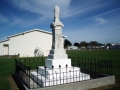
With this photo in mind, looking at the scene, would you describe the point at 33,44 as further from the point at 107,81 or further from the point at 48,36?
the point at 107,81

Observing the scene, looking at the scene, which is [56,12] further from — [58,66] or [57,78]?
[57,78]

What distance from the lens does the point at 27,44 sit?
2784 centimetres

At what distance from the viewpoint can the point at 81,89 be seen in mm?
6609

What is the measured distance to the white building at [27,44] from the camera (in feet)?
89.4

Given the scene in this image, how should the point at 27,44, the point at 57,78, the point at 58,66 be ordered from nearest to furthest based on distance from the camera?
1. the point at 57,78
2. the point at 58,66
3. the point at 27,44

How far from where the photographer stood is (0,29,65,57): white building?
27.2 metres

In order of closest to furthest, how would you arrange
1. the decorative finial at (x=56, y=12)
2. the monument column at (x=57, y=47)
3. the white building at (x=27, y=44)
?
the monument column at (x=57, y=47), the decorative finial at (x=56, y=12), the white building at (x=27, y=44)

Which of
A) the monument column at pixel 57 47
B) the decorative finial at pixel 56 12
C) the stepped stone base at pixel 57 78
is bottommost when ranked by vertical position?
the stepped stone base at pixel 57 78

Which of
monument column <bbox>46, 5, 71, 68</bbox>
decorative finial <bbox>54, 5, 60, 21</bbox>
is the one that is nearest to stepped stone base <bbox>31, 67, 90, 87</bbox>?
monument column <bbox>46, 5, 71, 68</bbox>

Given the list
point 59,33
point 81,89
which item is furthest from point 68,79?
point 59,33

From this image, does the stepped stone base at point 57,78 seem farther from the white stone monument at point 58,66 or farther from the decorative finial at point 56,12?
the decorative finial at point 56,12

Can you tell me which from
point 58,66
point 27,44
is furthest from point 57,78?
point 27,44

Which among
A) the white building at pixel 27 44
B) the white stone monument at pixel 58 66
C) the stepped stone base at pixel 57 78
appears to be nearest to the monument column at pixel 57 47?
the white stone monument at pixel 58 66

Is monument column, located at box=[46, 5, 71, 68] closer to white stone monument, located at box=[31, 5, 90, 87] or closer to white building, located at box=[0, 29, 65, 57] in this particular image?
white stone monument, located at box=[31, 5, 90, 87]
